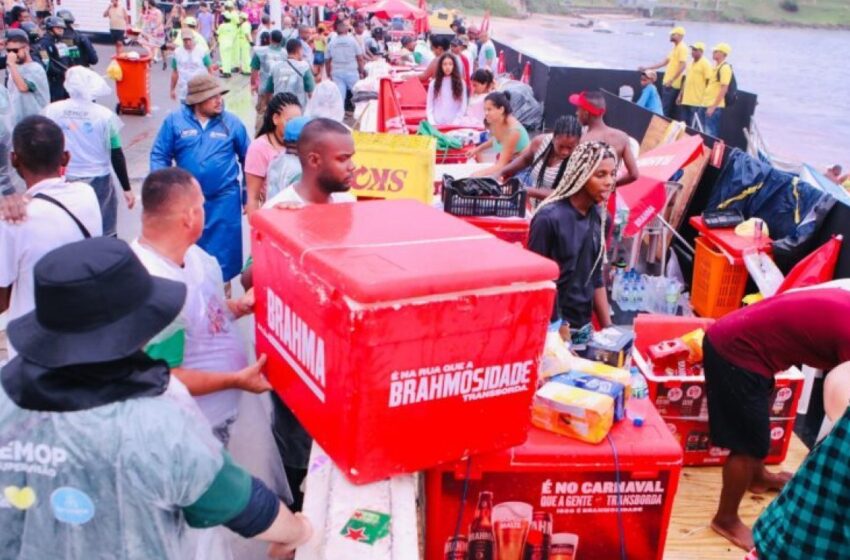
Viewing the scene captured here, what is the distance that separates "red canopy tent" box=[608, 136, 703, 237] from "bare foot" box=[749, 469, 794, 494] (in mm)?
3097

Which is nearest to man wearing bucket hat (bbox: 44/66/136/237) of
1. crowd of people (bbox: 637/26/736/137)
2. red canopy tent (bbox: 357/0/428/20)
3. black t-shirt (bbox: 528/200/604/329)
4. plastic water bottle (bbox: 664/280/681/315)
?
black t-shirt (bbox: 528/200/604/329)

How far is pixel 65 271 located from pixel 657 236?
7.34m

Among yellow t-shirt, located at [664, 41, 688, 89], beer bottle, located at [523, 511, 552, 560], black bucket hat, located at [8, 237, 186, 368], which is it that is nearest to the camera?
black bucket hat, located at [8, 237, 186, 368]

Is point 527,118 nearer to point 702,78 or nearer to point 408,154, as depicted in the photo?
point 702,78

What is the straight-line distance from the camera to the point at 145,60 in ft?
47.6

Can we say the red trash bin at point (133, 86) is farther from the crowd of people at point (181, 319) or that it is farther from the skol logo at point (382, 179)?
the skol logo at point (382, 179)

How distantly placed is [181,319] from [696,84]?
44.8 feet

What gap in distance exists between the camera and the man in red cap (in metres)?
7.19

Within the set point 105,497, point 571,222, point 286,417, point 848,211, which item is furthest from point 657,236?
point 105,497

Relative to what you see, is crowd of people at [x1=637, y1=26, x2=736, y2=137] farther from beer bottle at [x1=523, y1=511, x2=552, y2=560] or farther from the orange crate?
beer bottle at [x1=523, y1=511, x2=552, y2=560]

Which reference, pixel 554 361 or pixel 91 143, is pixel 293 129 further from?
pixel 554 361

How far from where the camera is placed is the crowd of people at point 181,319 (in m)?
1.81

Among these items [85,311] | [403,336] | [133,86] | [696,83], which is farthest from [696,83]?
[85,311]

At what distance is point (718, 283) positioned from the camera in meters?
6.96
